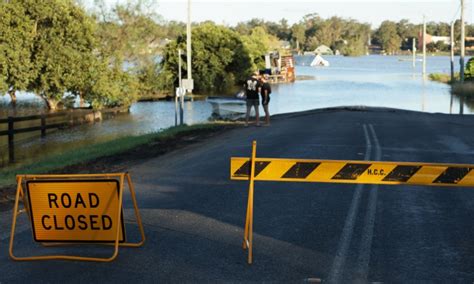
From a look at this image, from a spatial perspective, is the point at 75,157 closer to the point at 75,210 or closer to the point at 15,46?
the point at 75,210

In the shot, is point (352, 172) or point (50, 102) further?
point (50, 102)

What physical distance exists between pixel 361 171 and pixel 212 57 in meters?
64.7

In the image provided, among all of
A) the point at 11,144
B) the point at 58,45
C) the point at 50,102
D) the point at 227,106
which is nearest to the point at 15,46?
the point at 58,45

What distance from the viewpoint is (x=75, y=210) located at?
721 centimetres

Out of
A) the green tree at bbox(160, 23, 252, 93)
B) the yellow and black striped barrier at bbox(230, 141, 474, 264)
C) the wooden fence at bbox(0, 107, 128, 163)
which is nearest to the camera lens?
the yellow and black striped barrier at bbox(230, 141, 474, 264)

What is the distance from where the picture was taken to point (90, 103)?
44469mm

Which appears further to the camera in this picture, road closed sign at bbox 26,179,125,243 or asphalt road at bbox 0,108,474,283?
road closed sign at bbox 26,179,125,243

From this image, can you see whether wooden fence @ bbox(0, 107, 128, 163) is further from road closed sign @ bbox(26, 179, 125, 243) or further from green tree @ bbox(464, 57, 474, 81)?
green tree @ bbox(464, 57, 474, 81)

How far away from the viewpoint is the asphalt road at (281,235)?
6.44 metres

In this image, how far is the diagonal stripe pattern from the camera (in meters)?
7.11

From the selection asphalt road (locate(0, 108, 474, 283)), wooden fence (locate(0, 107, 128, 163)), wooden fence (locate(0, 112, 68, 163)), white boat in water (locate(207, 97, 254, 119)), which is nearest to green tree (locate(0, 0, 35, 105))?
wooden fence (locate(0, 107, 128, 163))

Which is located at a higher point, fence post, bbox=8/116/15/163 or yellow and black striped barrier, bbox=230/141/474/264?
yellow and black striped barrier, bbox=230/141/474/264

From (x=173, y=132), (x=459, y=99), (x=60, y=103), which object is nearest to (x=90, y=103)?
(x=60, y=103)

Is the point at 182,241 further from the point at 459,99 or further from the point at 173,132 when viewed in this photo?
the point at 459,99
